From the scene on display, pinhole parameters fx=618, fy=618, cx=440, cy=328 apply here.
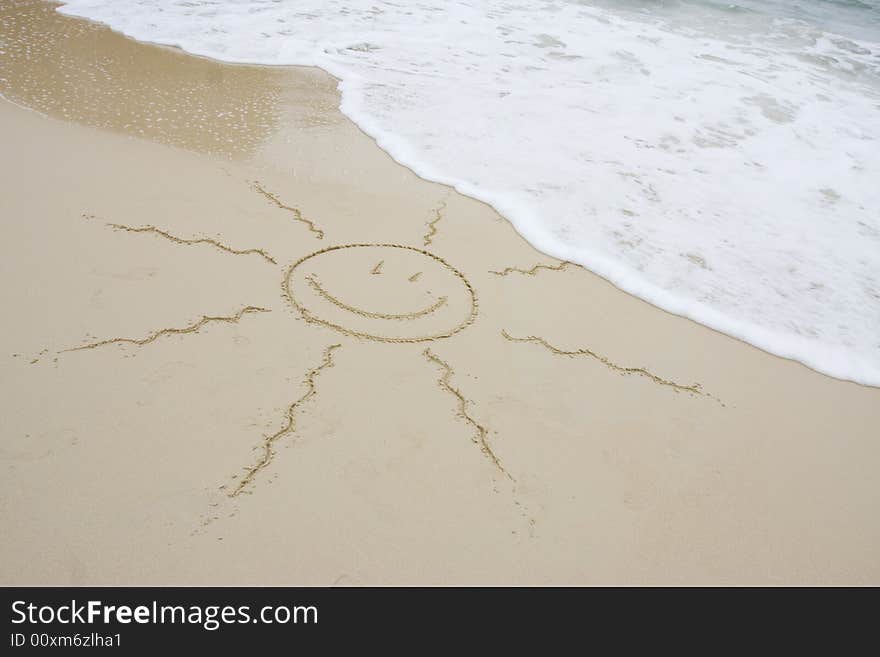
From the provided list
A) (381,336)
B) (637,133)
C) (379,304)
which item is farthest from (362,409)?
(637,133)

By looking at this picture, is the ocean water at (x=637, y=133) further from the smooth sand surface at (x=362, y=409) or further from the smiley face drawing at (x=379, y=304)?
the smiley face drawing at (x=379, y=304)

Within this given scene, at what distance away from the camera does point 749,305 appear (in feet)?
9.02

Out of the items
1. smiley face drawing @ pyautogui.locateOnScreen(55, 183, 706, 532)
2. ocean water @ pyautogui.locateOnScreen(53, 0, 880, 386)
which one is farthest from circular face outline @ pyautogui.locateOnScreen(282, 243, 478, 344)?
ocean water @ pyautogui.locateOnScreen(53, 0, 880, 386)

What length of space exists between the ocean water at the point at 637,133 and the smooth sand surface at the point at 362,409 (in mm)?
327

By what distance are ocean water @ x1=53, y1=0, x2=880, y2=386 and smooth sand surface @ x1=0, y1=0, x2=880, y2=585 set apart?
12.9 inches

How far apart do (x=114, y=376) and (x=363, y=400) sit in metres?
0.76

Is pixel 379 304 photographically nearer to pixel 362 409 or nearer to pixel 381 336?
pixel 381 336

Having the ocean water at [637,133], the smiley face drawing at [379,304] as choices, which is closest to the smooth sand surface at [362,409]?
the smiley face drawing at [379,304]

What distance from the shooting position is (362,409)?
75.7 inches

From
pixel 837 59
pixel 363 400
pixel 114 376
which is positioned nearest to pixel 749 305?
pixel 363 400

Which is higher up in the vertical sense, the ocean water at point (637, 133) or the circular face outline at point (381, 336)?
the ocean water at point (637, 133)

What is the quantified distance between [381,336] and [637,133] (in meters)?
2.92

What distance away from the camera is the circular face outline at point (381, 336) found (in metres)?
2.21
